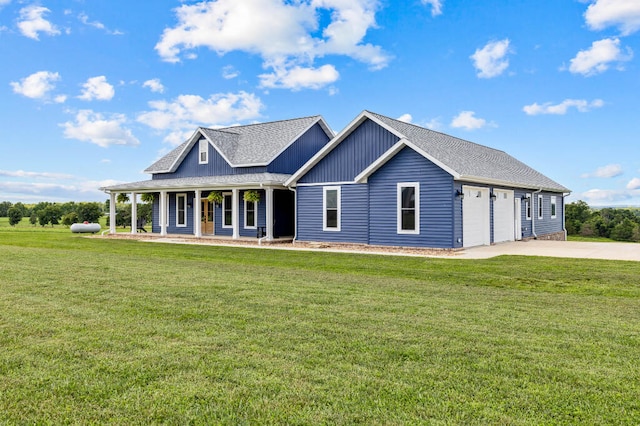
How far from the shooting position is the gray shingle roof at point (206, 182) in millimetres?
22125

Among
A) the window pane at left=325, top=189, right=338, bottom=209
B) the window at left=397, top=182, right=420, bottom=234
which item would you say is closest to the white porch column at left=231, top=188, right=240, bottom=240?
the window pane at left=325, top=189, right=338, bottom=209

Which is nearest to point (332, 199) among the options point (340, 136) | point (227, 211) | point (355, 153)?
point (355, 153)

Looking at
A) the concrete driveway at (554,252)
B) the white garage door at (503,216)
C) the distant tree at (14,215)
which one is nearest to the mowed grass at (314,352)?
the concrete driveway at (554,252)

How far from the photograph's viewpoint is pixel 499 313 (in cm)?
676

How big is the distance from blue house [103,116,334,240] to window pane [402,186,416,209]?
6.31 meters

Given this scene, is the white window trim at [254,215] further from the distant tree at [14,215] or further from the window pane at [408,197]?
the distant tree at [14,215]

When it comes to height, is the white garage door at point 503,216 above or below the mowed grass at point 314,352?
above

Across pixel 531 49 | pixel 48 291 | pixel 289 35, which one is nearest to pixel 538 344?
pixel 48 291

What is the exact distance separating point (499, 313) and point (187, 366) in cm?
438

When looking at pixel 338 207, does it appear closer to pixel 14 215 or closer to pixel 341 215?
pixel 341 215

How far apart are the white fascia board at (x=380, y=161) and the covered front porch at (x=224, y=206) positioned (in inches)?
184

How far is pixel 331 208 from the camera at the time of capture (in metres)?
20.0

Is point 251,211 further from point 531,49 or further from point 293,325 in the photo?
point 293,325

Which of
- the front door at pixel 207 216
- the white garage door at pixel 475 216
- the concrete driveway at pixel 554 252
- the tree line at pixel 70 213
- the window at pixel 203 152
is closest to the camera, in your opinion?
the concrete driveway at pixel 554 252
